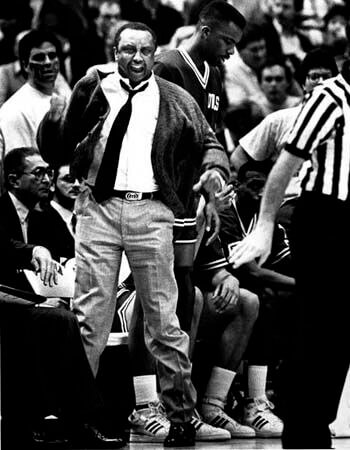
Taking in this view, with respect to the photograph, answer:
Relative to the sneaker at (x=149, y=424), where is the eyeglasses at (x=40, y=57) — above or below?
above

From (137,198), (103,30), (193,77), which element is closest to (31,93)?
(193,77)

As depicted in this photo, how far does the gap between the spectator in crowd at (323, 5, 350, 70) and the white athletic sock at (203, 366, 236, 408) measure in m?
4.52

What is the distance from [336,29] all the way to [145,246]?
18.1 feet

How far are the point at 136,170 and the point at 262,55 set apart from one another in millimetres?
4290

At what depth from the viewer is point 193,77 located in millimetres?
6234

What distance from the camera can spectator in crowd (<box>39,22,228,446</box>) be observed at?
18.0 feet

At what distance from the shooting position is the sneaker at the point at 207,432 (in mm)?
5863

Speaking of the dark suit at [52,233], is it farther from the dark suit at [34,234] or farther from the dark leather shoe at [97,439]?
the dark leather shoe at [97,439]

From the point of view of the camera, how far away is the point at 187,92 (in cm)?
589

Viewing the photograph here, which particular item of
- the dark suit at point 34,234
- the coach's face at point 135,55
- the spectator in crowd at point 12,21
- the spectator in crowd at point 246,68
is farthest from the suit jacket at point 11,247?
the spectator in crowd at point 246,68

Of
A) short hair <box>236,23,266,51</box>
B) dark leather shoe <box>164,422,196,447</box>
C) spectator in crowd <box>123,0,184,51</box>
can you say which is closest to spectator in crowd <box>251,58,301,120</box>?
short hair <box>236,23,266,51</box>

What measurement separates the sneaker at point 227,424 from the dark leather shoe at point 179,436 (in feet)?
2.01

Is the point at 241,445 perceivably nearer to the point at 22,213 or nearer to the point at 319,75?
the point at 22,213

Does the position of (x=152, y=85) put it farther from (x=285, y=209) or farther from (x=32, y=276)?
(x=285, y=209)
